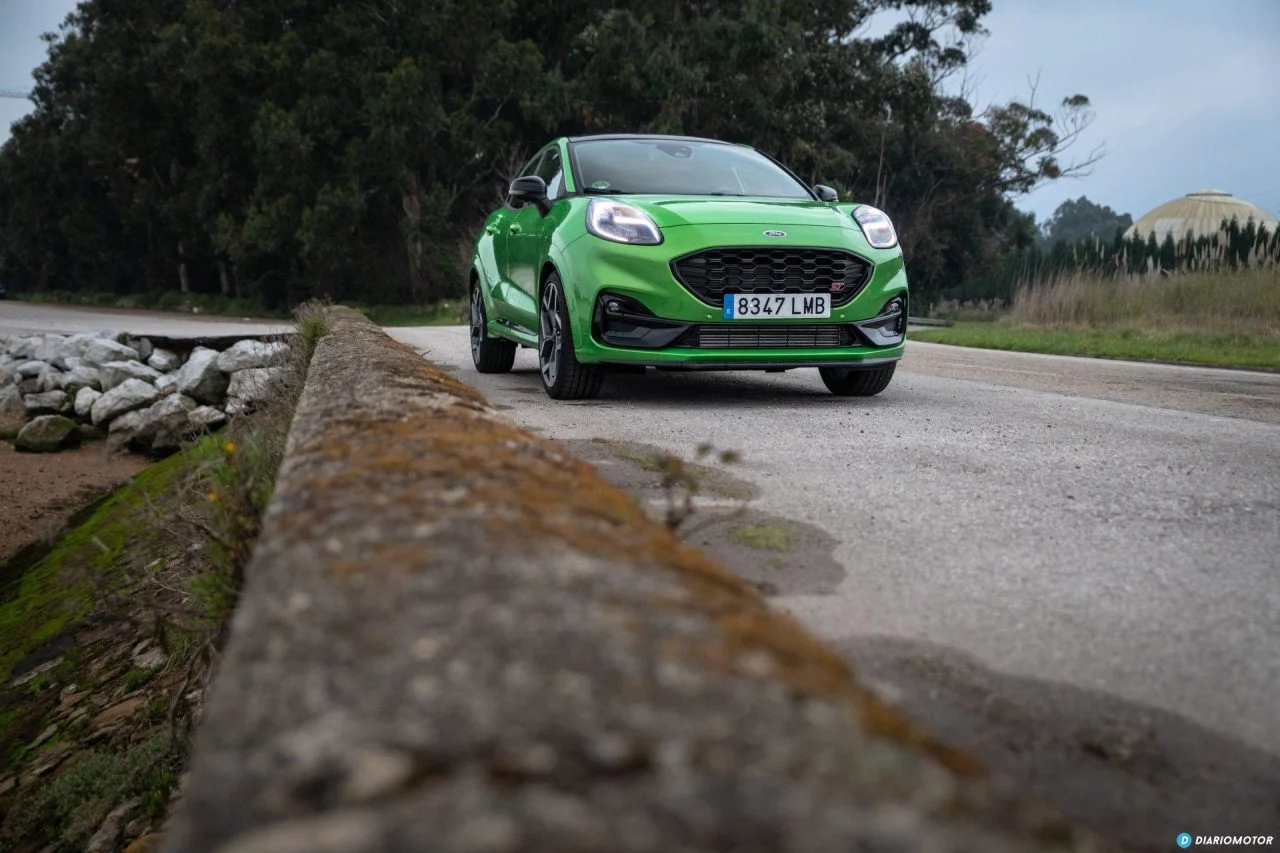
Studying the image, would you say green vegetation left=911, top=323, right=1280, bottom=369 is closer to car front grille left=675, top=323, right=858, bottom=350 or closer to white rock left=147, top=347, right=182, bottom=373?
car front grille left=675, top=323, right=858, bottom=350

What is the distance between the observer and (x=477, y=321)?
8867 millimetres

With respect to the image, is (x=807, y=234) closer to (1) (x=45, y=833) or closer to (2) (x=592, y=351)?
(2) (x=592, y=351)

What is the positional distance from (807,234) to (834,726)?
5077mm

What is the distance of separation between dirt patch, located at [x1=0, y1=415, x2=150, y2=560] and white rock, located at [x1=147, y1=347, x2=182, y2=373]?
2.11 meters

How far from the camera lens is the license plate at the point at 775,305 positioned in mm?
5852

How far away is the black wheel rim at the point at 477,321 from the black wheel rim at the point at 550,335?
A: 1.96m

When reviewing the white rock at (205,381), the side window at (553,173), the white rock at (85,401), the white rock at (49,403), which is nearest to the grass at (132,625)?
the side window at (553,173)

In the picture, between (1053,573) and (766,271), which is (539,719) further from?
(766,271)

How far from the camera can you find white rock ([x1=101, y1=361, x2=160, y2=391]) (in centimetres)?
1192

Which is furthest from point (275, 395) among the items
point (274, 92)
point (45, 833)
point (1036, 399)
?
point (274, 92)

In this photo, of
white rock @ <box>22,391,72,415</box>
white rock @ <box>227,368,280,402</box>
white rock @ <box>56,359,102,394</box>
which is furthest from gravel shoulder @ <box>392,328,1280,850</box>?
white rock @ <box>56,359,102,394</box>

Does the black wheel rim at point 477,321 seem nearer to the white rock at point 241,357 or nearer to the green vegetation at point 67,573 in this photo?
the green vegetation at point 67,573

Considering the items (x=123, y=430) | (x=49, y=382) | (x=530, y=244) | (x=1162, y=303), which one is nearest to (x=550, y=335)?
(x=530, y=244)

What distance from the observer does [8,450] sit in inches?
408
